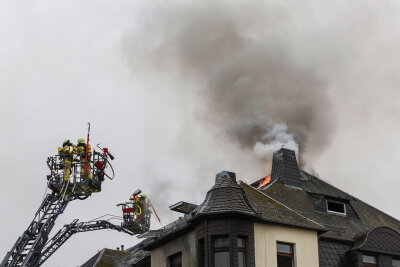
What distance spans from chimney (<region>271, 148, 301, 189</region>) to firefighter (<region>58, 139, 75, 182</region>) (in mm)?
11393

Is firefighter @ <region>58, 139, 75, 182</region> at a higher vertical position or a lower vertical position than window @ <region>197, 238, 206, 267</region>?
higher

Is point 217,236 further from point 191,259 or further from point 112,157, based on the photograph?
point 112,157

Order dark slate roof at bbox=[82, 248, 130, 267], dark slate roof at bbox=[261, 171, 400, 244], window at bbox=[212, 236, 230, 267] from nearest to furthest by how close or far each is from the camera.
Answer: window at bbox=[212, 236, 230, 267] < dark slate roof at bbox=[261, 171, 400, 244] < dark slate roof at bbox=[82, 248, 130, 267]

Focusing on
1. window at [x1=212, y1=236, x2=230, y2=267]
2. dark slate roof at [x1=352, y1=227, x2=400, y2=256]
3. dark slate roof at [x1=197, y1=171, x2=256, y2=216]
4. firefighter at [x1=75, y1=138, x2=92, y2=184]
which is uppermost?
firefighter at [x1=75, y1=138, x2=92, y2=184]

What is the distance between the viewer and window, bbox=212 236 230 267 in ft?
82.9

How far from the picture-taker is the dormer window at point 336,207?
31.9 metres

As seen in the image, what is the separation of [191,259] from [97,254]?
20.0 m

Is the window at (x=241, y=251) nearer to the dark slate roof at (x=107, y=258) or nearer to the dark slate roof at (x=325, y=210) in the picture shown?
the dark slate roof at (x=325, y=210)

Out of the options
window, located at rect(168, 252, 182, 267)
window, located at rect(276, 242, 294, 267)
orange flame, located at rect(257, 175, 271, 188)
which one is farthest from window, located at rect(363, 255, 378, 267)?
window, located at rect(168, 252, 182, 267)

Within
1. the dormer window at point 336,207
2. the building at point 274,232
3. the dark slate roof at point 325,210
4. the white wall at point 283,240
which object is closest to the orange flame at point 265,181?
the building at point 274,232

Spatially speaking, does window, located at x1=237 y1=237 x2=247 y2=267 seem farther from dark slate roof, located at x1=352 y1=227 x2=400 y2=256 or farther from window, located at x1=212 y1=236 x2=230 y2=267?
dark slate roof, located at x1=352 y1=227 x2=400 y2=256

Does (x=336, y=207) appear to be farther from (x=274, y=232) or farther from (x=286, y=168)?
(x=274, y=232)

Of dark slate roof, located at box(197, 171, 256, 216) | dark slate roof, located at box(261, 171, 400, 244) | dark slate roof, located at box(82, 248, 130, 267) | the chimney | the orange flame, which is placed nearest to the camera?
dark slate roof, located at box(197, 171, 256, 216)

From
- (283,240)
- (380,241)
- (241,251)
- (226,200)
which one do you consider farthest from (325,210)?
(241,251)
